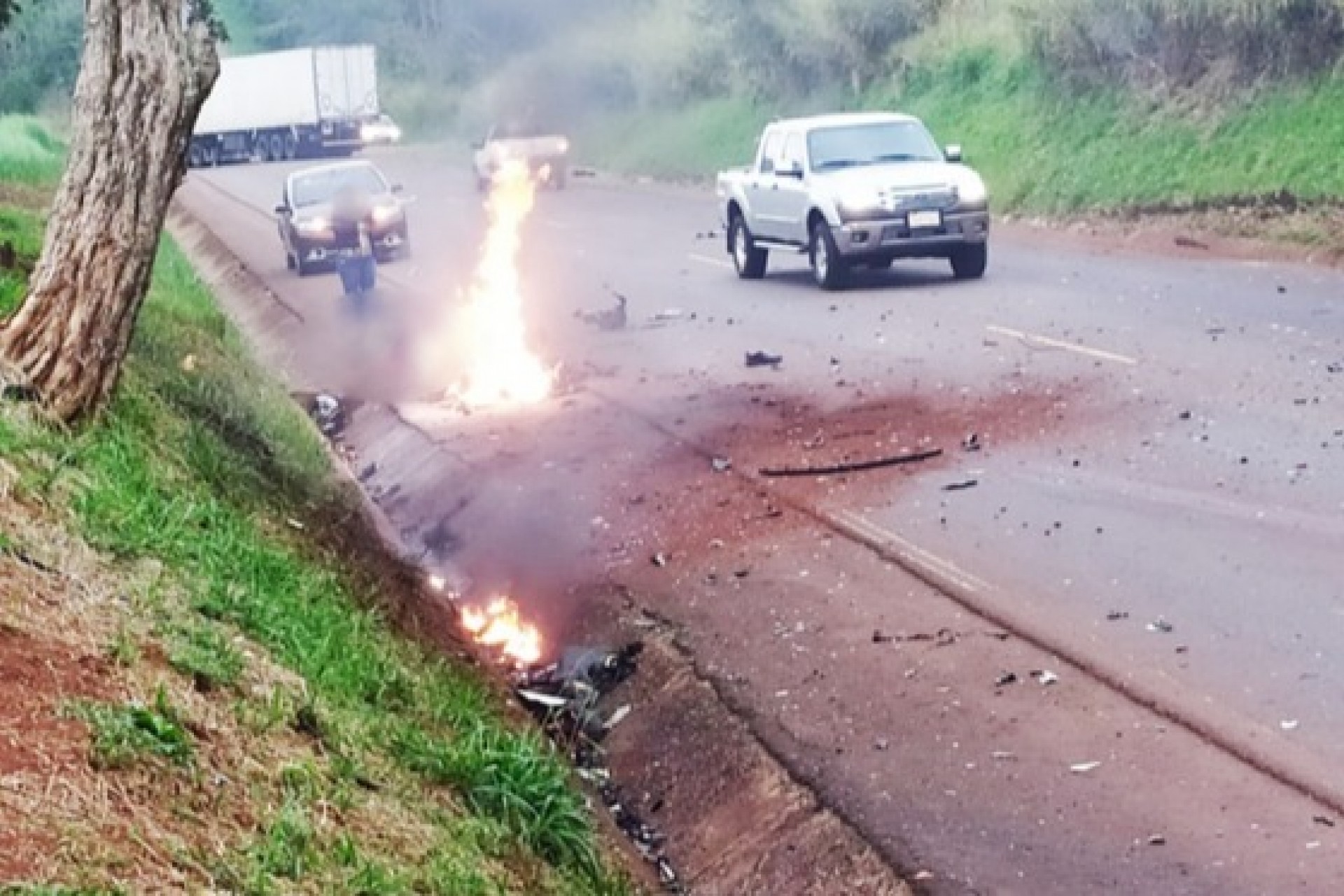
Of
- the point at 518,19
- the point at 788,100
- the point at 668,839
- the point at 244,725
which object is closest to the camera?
the point at 244,725

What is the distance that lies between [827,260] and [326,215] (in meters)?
12.1

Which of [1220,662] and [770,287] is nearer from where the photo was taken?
[1220,662]

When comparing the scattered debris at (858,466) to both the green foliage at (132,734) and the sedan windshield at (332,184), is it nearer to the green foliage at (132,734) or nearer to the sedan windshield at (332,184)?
the green foliage at (132,734)

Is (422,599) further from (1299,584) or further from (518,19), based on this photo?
(518,19)

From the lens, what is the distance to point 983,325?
1866 cm

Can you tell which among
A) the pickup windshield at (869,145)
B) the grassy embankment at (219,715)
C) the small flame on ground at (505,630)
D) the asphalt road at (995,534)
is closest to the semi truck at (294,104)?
the asphalt road at (995,534)

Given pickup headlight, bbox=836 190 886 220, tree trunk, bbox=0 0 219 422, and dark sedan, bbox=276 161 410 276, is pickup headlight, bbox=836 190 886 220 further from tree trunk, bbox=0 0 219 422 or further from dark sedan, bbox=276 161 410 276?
tree trunk, bbox=0 0 219 422

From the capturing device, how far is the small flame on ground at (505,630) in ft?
36.8

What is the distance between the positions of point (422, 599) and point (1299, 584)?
195 inches

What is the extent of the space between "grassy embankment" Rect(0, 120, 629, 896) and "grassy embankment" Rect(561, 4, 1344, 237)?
1828 cm

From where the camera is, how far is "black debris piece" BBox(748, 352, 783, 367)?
17.7 meters

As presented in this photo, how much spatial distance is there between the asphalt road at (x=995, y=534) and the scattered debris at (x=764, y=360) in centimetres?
26

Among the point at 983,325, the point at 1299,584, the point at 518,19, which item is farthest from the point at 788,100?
the point at 1299,584

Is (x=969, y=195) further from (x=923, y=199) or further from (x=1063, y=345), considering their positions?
(x=1063, y=345)
